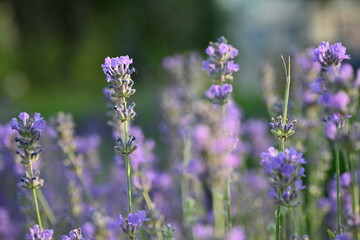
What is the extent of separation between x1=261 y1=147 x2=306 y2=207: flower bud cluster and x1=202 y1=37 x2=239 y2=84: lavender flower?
567 millimetres

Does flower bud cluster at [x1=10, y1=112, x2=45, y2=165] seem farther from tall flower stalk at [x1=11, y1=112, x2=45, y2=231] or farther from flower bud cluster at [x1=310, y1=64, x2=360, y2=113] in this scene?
flower bud cluster at [x1=310, y1=64, x2=360, y2=113]

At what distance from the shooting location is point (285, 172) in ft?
5.18

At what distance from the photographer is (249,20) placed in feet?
74.5

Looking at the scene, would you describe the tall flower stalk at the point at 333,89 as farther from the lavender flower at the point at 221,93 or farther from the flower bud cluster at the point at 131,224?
the flower bud cluster at the point at 131,224

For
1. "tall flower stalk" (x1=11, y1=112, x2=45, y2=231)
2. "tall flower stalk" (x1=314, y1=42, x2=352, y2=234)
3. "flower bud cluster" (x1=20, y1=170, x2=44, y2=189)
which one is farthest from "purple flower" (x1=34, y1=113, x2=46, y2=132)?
"tall flower stalk" (x1=314, y1=42, x2=352, y2=234)

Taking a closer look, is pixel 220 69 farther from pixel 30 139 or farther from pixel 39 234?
pixel 39 234

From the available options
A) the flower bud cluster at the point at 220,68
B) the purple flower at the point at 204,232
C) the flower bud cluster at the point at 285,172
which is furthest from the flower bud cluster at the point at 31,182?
the flower bud cluster at the point at 285,172

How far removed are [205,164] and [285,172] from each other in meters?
0.38

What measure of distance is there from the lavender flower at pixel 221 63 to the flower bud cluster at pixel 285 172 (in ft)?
1.86

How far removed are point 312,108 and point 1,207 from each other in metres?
2.13

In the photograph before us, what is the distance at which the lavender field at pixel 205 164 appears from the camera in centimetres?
158

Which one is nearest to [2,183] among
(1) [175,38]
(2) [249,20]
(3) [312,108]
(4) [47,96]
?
(3) [312,108]

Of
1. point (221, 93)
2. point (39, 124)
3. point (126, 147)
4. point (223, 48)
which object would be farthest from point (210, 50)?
point (39, 124)

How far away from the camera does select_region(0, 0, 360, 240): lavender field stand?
1.58m
